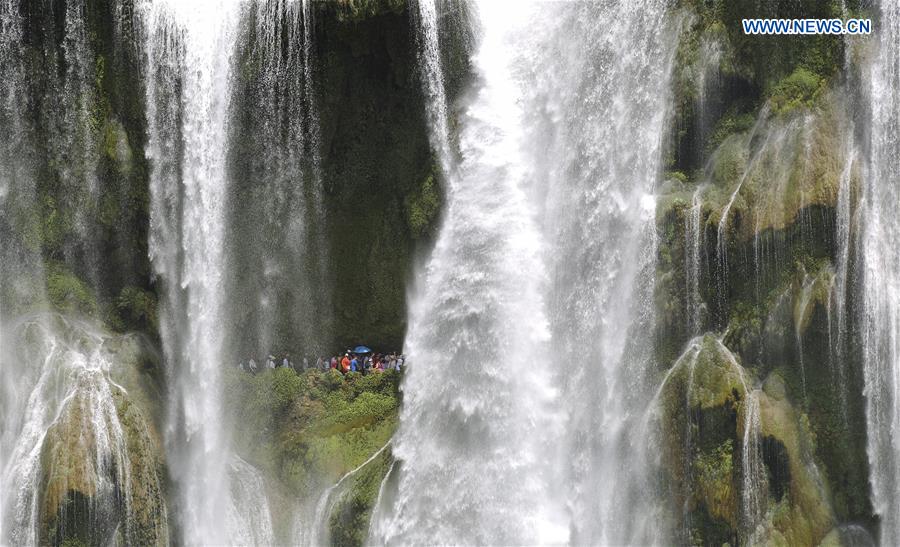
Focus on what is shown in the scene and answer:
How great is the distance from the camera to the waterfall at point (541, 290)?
19.5 metres

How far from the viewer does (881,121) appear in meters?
17.7

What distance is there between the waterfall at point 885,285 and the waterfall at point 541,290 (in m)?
3.49

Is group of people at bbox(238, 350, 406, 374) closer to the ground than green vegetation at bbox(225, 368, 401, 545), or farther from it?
farther from it

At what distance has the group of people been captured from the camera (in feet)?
72.9

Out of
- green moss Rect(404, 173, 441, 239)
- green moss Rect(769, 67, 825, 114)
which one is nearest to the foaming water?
green moss Rect(404, 173, 441, 239)

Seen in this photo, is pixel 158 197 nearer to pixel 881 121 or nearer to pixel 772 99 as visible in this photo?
pixel 772 99

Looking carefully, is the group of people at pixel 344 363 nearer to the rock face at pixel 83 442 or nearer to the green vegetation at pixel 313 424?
the green vegetation at pixel 313 424

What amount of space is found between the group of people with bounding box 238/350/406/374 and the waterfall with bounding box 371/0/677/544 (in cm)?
83

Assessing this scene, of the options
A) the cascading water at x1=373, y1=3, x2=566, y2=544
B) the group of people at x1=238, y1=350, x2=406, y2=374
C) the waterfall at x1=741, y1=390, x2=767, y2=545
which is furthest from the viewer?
the group of people at x1=238, y1=350, x2=406, y2=374

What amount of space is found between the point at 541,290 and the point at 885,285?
5.83m

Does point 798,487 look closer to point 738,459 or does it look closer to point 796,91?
point 738,459

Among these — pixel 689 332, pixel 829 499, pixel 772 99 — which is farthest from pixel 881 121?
pixel 829 499

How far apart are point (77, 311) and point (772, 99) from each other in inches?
525

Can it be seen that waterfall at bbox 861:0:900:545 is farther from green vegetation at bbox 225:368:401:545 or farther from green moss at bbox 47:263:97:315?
green moss at bbox 47:263:97:315
